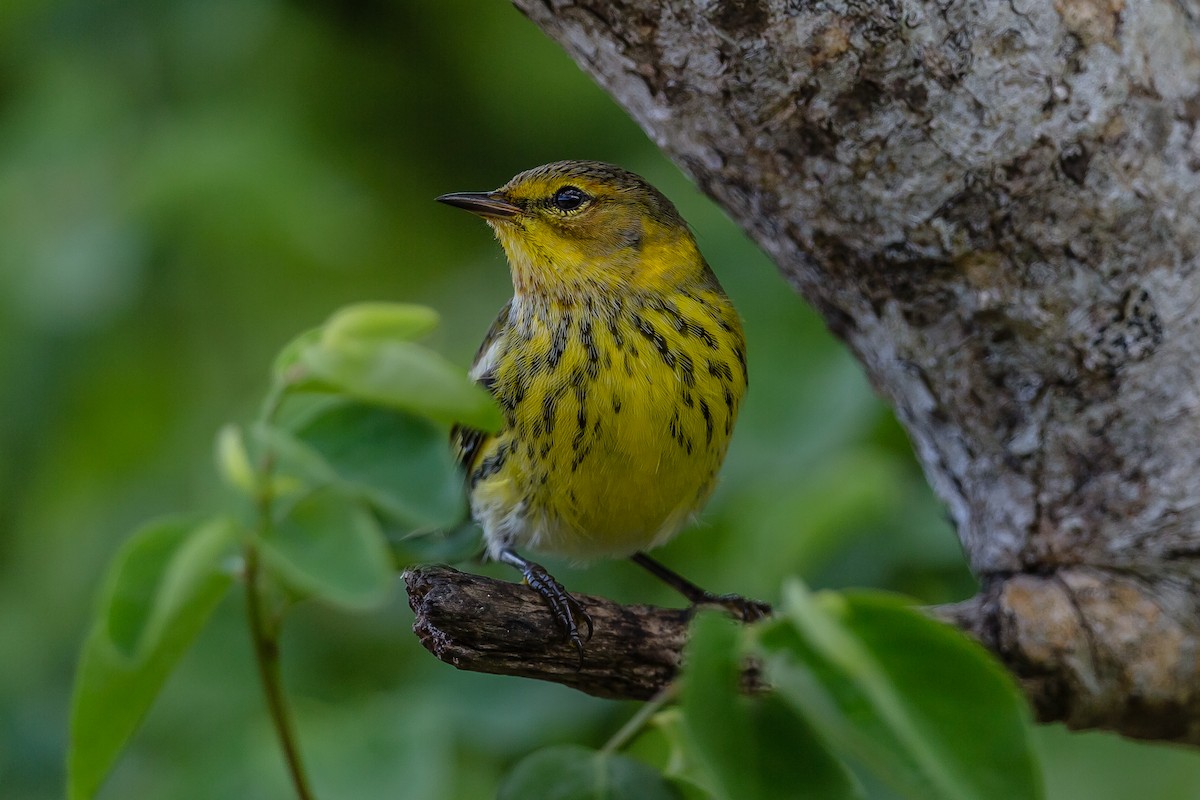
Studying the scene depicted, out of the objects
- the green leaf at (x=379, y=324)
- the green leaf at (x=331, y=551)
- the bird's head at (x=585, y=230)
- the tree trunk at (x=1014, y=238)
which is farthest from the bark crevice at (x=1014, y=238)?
the green leaf at (x=331, y=551)

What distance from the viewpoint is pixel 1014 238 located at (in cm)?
230

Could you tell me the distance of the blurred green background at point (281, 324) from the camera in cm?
304

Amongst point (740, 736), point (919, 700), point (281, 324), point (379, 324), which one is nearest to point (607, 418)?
point (379, 324)

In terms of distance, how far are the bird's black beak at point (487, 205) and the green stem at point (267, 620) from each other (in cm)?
181

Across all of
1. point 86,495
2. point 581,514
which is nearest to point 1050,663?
point 581,514

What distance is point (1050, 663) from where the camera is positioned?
2.32 meters

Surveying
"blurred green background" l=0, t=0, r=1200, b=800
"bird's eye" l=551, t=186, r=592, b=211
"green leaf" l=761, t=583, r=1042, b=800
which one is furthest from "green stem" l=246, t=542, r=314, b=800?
"bird's eye" l=551, t=186, r=592, b=211

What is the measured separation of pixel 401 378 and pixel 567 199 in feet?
6.97

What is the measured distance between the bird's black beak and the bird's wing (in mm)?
241

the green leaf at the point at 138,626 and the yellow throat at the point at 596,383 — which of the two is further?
the yellow throat at the point at 596,383

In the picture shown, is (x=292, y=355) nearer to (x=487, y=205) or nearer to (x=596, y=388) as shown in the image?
(x=596, y=388)

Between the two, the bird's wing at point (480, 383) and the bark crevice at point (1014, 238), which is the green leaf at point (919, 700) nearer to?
the bark crevice at point (1014, 238)

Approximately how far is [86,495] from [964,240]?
2833 millimetres

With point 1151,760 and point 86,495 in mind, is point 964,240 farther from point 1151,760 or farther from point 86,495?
point 86,495
